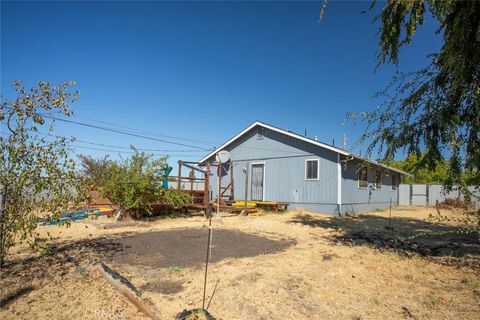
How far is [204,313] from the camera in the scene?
3559 millimetres

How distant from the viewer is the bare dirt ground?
3.92 meters

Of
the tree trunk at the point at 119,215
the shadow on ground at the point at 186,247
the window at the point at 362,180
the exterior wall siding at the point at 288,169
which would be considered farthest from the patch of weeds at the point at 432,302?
the window at the point at 362,180

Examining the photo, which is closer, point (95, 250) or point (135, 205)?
point (95, 250)

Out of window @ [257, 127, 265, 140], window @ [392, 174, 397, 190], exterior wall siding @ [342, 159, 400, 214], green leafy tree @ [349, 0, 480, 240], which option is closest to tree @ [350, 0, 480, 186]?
green leafy tree @ [349, 0, 480, 240]

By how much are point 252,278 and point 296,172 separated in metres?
11.8

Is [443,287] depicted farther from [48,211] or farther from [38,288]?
[48,211]

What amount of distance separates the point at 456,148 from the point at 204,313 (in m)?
5.16

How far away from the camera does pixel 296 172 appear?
1644cm

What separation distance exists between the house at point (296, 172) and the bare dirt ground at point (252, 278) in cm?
662

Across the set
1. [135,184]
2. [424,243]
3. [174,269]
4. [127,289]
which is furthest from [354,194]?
[127,289]

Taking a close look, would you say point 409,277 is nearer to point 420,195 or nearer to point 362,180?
point 362,180

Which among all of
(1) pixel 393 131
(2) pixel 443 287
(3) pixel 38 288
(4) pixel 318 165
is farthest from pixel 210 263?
(4) pixel 318 165

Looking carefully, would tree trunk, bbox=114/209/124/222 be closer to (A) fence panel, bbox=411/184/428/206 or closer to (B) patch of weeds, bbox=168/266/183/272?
(B) patch of weeds, bbox=168/266/183/272

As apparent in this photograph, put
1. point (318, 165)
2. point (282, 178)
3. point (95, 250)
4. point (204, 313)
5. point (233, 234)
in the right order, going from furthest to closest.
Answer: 1. point (282, 178)
2. point (318, 165)
3. point (233, 234)
4. point (95, 250)
5. point (204, 313)
